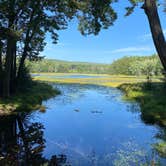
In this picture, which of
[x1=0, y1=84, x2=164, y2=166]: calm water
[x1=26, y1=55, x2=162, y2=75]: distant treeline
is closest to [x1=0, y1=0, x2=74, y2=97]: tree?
[x1=0, y1=84, x2=164, y2=166]: calm water

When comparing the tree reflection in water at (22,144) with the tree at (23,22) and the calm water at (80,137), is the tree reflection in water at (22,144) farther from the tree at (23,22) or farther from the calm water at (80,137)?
the tree at (23,22)

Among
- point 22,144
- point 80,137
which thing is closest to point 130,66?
point 80,137

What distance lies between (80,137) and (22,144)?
2858 mm

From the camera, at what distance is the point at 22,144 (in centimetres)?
963

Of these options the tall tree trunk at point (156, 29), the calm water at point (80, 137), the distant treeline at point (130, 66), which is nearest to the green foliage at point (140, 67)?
the distant treeline at point (130, 66)

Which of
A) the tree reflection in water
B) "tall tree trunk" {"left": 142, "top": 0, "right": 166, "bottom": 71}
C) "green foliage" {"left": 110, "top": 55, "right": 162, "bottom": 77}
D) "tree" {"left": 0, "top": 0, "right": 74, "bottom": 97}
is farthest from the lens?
"green foliage" {"left": 110, "top": 55, "right": 162, "bottom": 77}

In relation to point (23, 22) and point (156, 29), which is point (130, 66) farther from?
point (156, 29)

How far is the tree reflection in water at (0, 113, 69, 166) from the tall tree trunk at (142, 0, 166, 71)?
445 cm

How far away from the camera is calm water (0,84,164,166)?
8695 mm

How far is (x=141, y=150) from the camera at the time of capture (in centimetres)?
940

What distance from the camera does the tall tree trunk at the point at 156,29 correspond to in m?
6.68

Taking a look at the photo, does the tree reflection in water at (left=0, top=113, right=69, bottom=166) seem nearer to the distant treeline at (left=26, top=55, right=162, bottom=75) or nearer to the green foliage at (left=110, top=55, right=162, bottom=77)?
the distant treeline at (left=26, top=55, right=162, bottom=75)

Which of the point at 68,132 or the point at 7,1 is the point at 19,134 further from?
the point at 7,1

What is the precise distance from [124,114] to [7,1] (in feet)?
35.4
